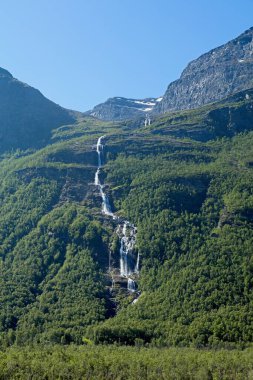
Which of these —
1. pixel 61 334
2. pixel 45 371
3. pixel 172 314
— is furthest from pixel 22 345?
pixel 172 314

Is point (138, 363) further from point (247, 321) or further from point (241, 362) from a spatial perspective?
point (247, 321)

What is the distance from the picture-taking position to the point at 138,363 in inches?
5487

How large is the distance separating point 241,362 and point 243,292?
58199 mm

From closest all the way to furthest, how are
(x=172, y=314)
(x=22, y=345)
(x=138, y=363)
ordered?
(x=138, y=363)
(x=22, y=345)
(x=172, y=314)

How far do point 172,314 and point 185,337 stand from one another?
1554 cm

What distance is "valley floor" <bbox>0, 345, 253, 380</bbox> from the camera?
438 ft

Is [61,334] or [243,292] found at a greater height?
[243,292]

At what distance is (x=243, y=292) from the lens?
19862 centimetres

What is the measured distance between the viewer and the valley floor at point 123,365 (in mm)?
133500

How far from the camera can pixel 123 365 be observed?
139500mm

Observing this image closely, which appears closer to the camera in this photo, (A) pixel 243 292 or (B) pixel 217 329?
(B) pixel 217 329

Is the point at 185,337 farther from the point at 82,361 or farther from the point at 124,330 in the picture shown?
the point at 82,361

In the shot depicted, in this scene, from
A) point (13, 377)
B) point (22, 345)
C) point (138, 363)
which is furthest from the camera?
point (22, 345)

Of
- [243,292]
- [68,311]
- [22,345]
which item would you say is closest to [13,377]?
[22,345]
